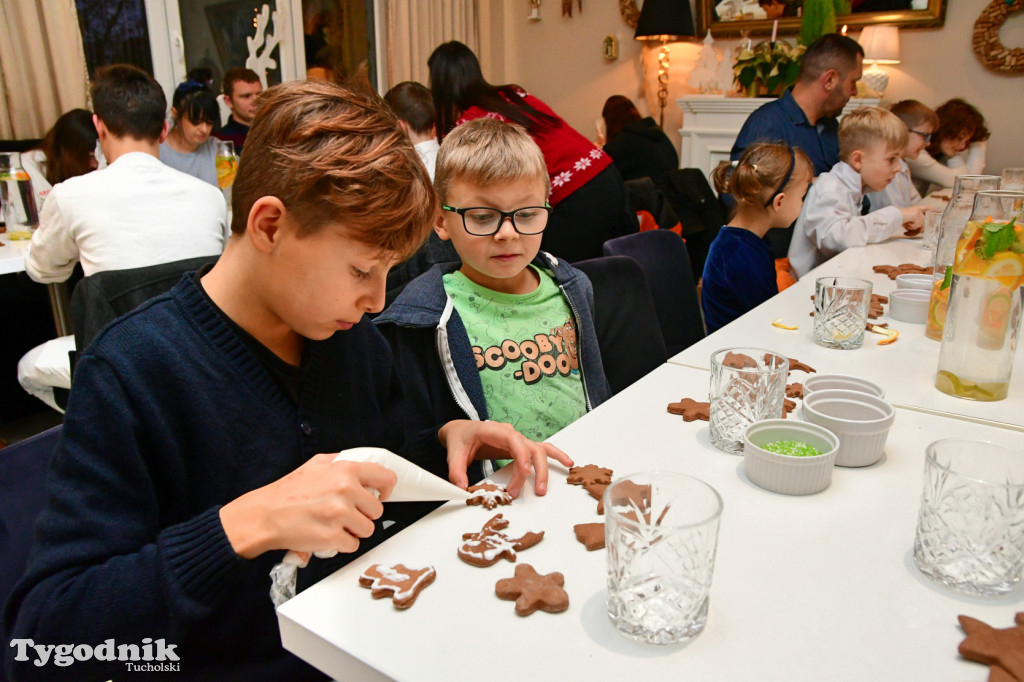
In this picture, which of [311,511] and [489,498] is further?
[489,498]

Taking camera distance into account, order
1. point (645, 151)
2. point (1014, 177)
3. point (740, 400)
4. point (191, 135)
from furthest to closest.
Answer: point (645, 151), point (191, 135), point (1014, 177), point (740, 400)

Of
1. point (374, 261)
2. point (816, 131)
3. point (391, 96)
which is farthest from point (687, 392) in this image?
point (816, 131)

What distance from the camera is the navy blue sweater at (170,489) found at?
30.8 inches

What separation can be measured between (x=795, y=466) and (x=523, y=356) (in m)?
0.67

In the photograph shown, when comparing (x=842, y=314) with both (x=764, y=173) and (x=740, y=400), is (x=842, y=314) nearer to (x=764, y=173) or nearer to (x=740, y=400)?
(x=740, y=400)

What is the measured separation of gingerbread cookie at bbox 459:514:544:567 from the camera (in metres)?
0.76

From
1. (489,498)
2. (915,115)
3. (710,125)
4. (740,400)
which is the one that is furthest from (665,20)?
(489,498)

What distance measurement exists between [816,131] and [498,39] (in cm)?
350

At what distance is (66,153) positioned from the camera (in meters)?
3.16

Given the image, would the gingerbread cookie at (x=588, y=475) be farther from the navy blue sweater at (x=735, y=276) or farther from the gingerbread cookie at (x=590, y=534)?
the navy blue sweater at (x=735, y=276)

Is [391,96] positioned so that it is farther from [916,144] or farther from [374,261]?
[916,144]

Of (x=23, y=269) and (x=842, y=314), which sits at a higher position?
(x=842, y=314)

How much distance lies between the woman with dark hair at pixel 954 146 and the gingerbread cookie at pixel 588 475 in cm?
438

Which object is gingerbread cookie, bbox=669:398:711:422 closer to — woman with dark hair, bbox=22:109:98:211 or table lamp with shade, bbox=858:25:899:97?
woman with dark hair, bbox=22:109:98:211
